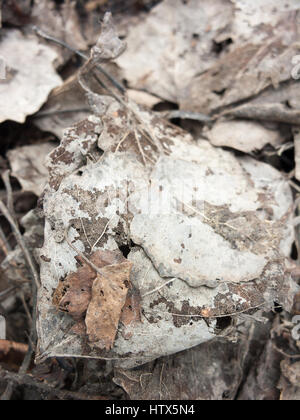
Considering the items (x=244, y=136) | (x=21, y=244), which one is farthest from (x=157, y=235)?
(x=244, y=136)

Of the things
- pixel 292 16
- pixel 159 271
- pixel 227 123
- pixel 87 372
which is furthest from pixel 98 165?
pixel 292 16

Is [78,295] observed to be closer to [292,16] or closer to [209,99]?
[209,99]

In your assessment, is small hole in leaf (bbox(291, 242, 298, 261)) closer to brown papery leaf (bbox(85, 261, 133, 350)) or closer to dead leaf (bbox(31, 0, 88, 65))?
brown papery leaf (bbox(85, 261, 133, 350))

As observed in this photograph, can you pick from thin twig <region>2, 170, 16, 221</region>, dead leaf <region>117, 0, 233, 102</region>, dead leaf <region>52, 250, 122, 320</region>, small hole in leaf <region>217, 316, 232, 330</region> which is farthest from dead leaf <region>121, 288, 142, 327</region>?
dead leaf <region>117, 0, 233, 102</region>

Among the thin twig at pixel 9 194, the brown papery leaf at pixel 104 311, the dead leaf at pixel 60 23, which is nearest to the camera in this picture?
the brown papery leaf at pixel 104 311

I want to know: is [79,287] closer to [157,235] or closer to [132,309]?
[132,309]

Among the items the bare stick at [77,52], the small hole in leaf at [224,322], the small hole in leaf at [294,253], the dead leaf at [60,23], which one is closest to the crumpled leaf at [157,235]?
the small hole in leaf at [224,322]

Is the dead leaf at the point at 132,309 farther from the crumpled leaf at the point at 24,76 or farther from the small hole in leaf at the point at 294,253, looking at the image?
the crumpled leaf at the point at 24,76

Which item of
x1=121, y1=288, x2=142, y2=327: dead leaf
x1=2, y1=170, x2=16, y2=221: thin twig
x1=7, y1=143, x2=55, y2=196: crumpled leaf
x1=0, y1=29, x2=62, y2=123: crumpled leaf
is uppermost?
x1=0, y1=29, x2=62, y2=123: crumpled leaf
